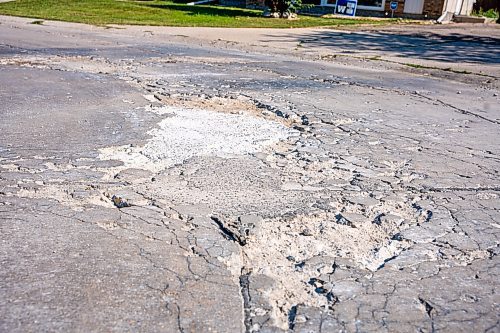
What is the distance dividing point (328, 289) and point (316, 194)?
4.09ft

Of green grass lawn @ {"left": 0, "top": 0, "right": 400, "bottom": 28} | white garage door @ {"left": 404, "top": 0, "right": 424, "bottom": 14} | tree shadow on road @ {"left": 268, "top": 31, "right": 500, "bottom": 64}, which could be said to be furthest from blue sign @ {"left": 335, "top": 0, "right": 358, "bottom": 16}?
tree shadow on road @ {"left": 268, "top": 31, "right": 500, "bottom": 64}

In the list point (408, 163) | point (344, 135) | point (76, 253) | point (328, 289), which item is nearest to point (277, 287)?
point (328, 289)

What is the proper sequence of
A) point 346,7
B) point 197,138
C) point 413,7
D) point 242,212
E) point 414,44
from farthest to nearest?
point 413,7, point 346,7, point 414,44, point 197,138, point 242,212

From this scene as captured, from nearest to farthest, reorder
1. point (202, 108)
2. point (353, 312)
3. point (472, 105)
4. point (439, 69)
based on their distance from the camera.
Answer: point (353, 312) → point (202, 108) → point (472, 105) → point (439, 69)

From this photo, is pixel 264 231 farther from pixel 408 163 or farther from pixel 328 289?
pixel 408 163

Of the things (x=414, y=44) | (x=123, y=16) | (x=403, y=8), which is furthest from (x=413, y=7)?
(x=123, y=16)

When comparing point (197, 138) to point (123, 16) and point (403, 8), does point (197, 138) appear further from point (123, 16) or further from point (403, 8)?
point (403, 8)

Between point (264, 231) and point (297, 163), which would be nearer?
point (264, 231)

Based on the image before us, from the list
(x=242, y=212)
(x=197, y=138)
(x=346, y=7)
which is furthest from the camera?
(x=346, y=7)

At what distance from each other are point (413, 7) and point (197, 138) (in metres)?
25.0

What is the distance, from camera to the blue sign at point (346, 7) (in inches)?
1028

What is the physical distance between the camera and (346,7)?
26312 mm

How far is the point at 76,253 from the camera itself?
2.86 meters

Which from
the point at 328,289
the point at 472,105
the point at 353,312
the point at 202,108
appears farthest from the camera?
the point at 472,105
